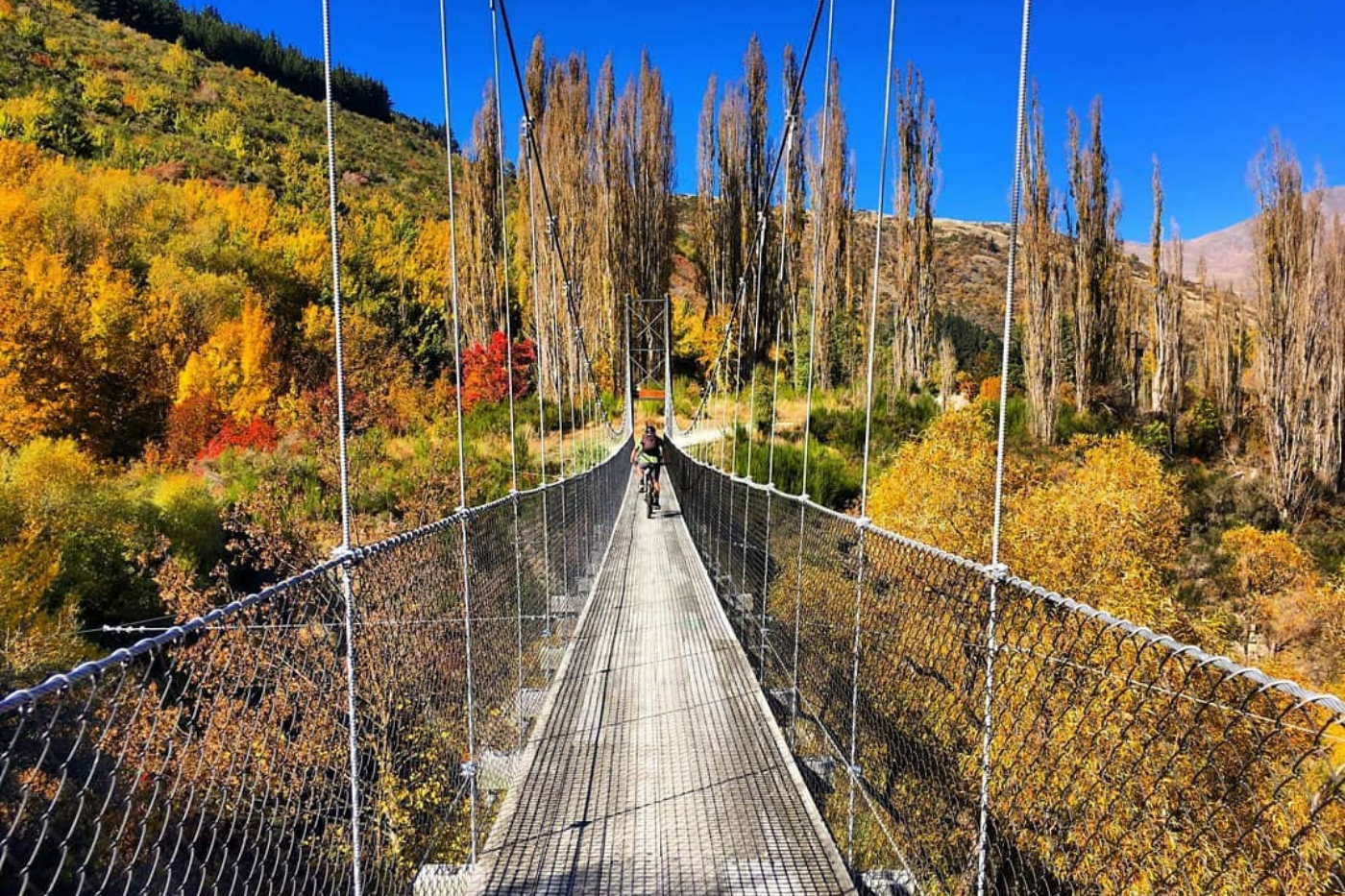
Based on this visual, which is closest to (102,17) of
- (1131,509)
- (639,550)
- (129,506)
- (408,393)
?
(408,393)

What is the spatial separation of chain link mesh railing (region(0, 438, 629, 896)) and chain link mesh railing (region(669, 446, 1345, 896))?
38.8 inches

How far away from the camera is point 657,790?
7.14 feet

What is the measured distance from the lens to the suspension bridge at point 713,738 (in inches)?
38.1

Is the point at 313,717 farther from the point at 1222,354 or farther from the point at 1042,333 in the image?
the point at 1222,354

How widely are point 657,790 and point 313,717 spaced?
41.9 inches

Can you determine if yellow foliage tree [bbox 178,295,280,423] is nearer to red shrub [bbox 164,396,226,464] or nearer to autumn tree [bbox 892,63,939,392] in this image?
red shrub [bbox 164,396,226,464]

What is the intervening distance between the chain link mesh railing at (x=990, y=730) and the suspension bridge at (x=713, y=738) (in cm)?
1

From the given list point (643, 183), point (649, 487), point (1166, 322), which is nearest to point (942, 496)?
point (649, 487)

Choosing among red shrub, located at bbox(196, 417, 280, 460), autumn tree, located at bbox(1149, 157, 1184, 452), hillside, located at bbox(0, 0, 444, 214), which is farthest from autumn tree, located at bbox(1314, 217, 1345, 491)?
hillside, located at bbox(0, 0, 444, 214)

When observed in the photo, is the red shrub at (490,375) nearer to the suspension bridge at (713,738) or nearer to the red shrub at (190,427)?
the red shrub at (190,427)

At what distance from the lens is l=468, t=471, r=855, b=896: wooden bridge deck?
68.3 inches

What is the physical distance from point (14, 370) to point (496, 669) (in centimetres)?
1926

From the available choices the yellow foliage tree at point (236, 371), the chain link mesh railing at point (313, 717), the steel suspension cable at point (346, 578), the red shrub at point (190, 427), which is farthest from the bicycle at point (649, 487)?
the red shrub at point (190, 427)

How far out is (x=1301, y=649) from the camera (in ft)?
24.1
